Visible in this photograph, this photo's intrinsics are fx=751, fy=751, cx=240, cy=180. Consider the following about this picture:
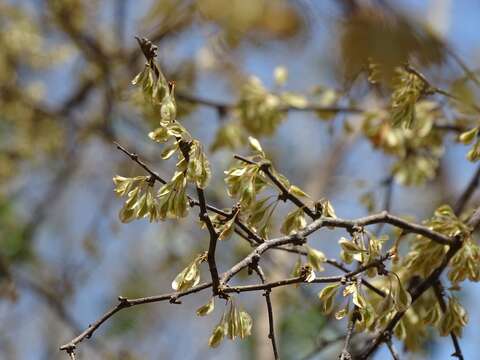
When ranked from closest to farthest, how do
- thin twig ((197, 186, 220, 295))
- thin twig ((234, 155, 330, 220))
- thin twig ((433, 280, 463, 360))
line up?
thin twig ((197, 186, 220, 295)) → thin twig ((234, 155, 330, 220)) → thin twig ((433, 280, 463, 360))

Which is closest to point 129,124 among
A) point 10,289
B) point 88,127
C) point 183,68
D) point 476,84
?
point 88,127

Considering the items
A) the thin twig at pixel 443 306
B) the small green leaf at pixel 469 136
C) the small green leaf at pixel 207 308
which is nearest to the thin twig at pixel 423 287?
the thin twig at pixel 443 306

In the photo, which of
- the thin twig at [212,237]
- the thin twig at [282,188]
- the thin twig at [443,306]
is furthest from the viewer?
the thin twig at [443,306]

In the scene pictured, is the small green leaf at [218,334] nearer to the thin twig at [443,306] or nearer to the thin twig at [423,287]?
the thin twig at [423,287]

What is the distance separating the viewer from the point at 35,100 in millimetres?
3898

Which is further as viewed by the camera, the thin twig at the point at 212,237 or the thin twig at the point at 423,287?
the thin twig at the point at 423,287

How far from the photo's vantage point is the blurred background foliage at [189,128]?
128 centimetres

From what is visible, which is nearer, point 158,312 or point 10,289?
point 10,289

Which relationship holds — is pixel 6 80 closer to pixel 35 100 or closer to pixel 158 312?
pixel 35 100

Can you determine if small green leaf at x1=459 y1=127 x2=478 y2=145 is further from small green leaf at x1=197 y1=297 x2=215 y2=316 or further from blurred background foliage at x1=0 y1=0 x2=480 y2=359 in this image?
small green leaf at x1=197 y1=297 x2=215 y2=316

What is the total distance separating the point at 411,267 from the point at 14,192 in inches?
135

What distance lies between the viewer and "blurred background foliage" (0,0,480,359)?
1.28m

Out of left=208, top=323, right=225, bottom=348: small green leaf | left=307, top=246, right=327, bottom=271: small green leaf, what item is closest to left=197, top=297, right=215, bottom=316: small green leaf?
left=208, top=323, right=225, bottom=348: small green leaf

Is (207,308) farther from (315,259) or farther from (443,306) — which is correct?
(443,306)
